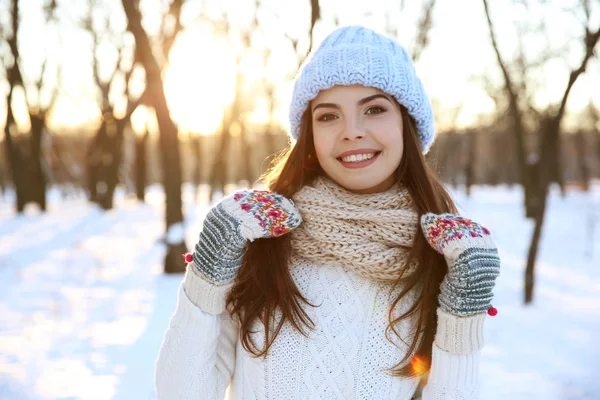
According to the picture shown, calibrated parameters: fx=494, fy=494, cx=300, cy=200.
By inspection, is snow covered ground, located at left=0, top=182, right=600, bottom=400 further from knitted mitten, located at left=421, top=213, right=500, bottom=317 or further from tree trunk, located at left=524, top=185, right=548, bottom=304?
knitted mitten, located at left=421, top=213, right=500, bottom=317

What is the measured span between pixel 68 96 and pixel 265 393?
18827mm

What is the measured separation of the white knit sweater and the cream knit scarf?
11 cm

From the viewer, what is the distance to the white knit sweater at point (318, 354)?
1.42 metres

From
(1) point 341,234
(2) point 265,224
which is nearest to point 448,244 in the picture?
(1) point 341,234

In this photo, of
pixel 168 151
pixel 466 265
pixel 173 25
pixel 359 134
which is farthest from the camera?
pixel 173 25

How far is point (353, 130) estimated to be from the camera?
1.48 metres

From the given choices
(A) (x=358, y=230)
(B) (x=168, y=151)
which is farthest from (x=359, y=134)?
(B) (x=168, y=151)

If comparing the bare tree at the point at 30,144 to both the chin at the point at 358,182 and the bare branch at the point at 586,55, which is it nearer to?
the bare branch at the point at 586,55

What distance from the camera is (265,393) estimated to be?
1486 millimetres

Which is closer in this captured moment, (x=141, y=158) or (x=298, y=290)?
(x=298, y=290)

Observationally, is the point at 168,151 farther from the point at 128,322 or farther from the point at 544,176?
the point at 544,176

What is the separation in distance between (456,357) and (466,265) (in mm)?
274

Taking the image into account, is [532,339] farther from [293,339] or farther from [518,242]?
[518,242]

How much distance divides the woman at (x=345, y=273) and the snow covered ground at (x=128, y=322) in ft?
1.61
